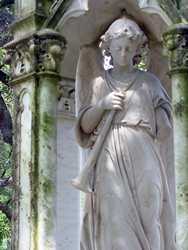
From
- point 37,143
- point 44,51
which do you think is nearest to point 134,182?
point 37,143

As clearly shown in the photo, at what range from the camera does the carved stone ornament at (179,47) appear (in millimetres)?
5227

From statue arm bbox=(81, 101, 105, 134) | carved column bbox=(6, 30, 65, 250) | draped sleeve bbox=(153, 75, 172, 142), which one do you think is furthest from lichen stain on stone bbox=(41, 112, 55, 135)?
draped sleeve bbox=(153, 75, 172, 142)

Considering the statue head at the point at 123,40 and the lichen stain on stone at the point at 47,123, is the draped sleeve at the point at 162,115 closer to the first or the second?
the statue head at the point at 123,40

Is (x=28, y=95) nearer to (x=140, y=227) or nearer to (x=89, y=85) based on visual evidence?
(x=89, y=85)

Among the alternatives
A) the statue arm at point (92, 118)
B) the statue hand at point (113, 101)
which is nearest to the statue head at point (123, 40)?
the statue hand at point (113, 101)

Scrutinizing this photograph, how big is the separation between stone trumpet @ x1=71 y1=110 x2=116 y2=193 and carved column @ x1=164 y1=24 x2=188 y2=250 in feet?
2.38

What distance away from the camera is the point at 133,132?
5.64 meters

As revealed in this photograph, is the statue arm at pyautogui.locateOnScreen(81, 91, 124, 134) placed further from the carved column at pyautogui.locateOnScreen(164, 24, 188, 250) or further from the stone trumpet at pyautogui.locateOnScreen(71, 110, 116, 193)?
the carved column at pyautogui.locateOnScreen(164, 24, 188, 250)

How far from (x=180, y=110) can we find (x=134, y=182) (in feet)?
2.60

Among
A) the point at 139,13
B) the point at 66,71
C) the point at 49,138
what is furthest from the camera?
the point at 66,71

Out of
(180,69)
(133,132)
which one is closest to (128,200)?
(133,132)

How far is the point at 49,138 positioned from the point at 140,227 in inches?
42.2

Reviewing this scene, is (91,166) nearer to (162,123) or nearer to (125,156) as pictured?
(125,156)

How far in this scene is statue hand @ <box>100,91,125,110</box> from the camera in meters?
5.62
